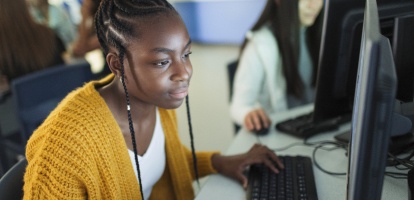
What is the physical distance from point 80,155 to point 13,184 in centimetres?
19

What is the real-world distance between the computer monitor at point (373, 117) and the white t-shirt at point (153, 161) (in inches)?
22.9

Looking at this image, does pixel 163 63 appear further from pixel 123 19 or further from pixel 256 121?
pixel 256 121

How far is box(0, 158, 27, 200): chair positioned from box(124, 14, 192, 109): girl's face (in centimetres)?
32

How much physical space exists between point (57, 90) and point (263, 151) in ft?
3.33

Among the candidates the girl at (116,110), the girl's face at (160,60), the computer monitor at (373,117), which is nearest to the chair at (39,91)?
the girl at (116,110)

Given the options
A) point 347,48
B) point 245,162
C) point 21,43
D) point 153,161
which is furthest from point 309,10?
point 21,43

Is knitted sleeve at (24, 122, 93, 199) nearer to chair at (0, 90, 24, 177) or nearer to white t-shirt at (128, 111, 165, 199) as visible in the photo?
white t-shirt at (128, 111, 165, 199)

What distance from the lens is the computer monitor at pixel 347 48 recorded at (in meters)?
0.88

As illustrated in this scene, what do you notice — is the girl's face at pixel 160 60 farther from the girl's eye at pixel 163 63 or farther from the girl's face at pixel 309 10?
the girl's face at pixel 309 10

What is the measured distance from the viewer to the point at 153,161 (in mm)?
1039

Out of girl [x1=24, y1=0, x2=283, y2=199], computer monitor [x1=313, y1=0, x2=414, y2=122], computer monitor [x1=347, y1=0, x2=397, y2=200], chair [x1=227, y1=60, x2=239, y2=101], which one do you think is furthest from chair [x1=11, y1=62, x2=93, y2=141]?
computer monitor [x1=347, y1=0, x2=397, y2=200]

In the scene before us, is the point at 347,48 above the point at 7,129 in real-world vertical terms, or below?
above

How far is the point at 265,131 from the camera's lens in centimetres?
128

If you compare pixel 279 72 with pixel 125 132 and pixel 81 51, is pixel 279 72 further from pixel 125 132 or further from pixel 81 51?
pixel 81 51
